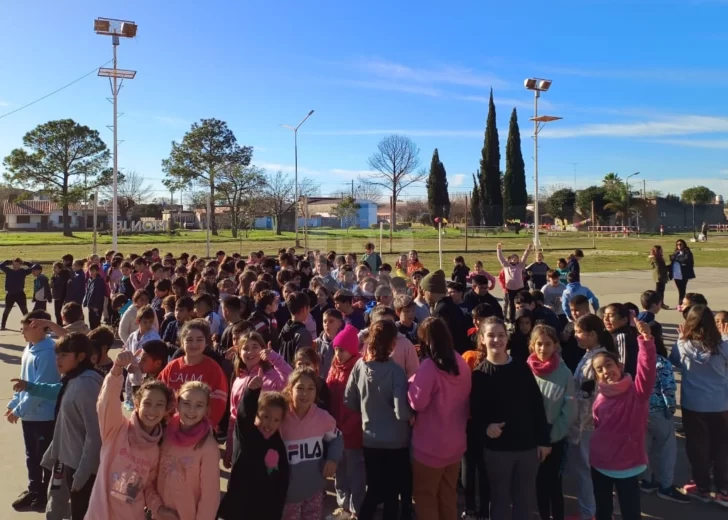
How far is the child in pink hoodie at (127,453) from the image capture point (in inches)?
124

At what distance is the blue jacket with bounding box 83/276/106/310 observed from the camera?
11.1 m

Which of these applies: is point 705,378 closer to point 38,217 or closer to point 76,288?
point 76,288

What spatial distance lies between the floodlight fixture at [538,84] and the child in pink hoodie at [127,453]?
32.6 meters

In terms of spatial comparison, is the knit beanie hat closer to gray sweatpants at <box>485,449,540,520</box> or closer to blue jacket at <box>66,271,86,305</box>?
gray sweatpants at <box>485,449,540,520</box>

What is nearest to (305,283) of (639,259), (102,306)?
(102,306)

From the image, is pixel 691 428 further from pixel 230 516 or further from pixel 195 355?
pixel 195 355

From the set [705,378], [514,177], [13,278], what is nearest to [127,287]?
Answer: [13,278]

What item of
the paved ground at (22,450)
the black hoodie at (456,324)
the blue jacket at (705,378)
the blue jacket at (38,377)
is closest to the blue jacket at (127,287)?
the paved ground at (22,450)

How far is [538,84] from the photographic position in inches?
1277

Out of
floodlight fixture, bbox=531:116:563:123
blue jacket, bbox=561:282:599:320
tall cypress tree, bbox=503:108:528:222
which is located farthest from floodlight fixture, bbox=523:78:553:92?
tall cypress tree, bbox=503:108:528:222

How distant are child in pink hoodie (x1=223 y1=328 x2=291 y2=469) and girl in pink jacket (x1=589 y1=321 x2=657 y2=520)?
2196mm

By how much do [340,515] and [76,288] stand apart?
9243 mm

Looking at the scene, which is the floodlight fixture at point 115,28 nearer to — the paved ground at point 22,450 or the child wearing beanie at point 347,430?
the paved ground at point 22,450

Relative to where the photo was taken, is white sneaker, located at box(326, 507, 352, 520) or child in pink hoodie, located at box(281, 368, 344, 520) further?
white sneaker, located at box(326, 507, 352, 520)
